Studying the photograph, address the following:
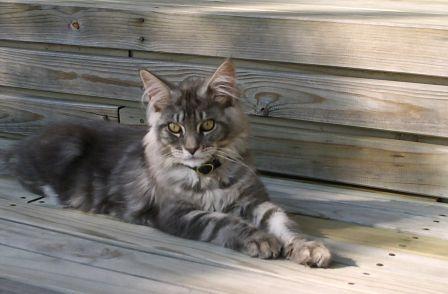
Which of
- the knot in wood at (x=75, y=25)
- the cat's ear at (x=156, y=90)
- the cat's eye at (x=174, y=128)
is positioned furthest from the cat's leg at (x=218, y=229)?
the knot in wood at (x=75, y=25)

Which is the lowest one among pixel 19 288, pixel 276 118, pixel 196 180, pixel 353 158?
pixel 19 288

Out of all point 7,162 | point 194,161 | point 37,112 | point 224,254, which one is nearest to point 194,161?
point 194,161

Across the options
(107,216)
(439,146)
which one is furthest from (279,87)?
(107,216)

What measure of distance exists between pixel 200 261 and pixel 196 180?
16.9 inches


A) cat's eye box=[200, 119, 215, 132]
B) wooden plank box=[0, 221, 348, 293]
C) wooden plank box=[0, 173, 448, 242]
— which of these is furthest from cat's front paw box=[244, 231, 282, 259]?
cat's eye box=[200, 119, 215, 132]

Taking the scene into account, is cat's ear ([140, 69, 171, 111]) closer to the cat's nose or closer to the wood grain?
the cat's nose

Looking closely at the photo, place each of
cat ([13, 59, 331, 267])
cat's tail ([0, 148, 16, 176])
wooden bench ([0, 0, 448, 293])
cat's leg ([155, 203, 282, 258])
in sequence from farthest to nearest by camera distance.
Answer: cat's tail ([0, 148, 16, 176]) → cat ([13, 59, 331, 267]) → cat's leg ([155, 203, 282, 258]) → wooden bench ([0, 0, 448, 293])

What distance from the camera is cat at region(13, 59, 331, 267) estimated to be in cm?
270

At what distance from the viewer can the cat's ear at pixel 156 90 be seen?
287cm

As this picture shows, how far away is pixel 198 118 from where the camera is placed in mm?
2812

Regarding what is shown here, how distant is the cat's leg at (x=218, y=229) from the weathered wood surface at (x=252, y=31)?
0.84 metres

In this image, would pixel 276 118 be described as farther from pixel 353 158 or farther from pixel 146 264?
pixel 146 264

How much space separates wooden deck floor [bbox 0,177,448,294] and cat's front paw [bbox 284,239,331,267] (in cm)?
3

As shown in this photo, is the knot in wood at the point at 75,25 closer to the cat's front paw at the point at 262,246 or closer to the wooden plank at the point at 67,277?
the wooden plank at the point at 67,277
